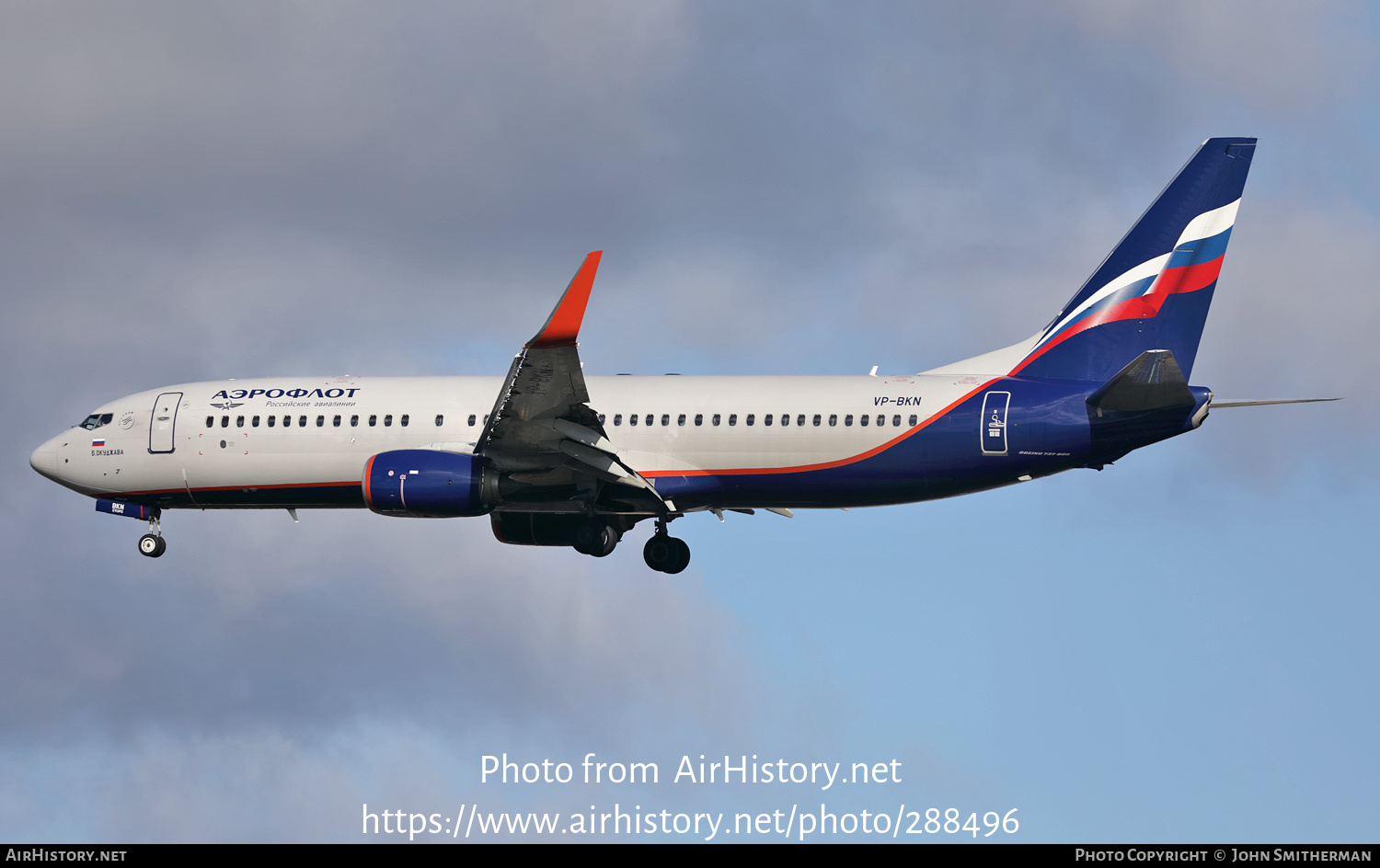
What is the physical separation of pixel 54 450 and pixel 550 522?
12854 millimetres

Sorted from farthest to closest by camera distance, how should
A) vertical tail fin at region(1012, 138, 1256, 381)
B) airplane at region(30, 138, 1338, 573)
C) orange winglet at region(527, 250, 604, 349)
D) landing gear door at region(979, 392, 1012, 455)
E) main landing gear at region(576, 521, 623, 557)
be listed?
main landing gear at region(576, 521, 623, 557) < vertical tail fin at region(1012, 138, 1256, 381) < landing gear door at region(979, 392, 1012, 455) < airplane at region(30, 138, 1338, 573) < orange winglet at region(527, 250, 604, 349)

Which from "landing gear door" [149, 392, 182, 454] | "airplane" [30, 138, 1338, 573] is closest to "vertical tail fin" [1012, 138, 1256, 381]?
"airplane" [30, 138, 1338, 573]

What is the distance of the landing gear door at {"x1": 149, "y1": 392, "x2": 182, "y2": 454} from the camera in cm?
3709

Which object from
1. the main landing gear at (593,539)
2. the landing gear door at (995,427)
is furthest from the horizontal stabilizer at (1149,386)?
the main landing gear at (593,539)

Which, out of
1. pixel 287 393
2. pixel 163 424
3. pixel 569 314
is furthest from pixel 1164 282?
pixel 163 424

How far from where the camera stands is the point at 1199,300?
32.3 metres

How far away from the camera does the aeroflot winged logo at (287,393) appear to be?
120ft

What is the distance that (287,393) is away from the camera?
121ft

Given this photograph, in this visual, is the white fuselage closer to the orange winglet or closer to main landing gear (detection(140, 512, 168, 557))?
main landing gear (detection(140, 512, 168, 557))

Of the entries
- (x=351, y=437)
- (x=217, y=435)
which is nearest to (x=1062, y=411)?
(x=351, y=437)

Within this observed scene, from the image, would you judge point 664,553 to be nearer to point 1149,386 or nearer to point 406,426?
point 406,426

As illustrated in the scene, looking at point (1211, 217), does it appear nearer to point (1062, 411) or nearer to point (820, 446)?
point (1062, 411)

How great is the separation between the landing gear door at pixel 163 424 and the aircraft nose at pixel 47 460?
304 cm

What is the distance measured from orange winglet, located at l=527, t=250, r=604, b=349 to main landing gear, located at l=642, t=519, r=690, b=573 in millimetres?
8599
